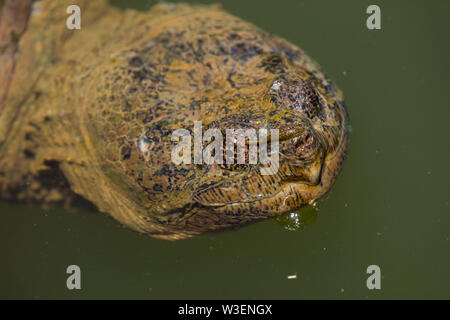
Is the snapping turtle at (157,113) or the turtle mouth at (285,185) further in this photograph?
the snapping turtle at (157,113)

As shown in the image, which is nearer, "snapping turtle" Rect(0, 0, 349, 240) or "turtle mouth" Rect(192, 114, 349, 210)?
"turtle mouth" Rect(192, 114, 349, 210)

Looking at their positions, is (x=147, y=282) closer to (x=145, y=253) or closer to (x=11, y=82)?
(x=145, y=253)

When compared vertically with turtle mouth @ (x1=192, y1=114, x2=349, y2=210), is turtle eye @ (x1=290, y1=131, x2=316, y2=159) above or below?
above

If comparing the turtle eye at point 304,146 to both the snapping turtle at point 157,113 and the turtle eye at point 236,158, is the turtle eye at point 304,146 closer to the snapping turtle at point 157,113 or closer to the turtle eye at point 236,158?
the snapping turtle at point 157,113

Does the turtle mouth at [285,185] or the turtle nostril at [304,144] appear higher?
the turtle nostril at [304,144]

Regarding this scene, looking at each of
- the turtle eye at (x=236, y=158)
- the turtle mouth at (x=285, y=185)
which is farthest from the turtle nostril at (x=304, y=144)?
the turtle eye at (x=236, y=158)

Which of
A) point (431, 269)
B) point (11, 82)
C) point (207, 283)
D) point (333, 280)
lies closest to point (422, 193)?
point (431, 269)

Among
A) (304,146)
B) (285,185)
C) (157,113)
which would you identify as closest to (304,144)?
(304,146)

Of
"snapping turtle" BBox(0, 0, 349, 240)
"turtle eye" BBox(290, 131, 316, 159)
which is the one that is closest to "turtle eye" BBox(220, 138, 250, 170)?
"snapping turtle" BBox(0, 0, 349, 240)

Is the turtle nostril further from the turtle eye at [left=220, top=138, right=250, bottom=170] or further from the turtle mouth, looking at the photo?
the turtle eye at [left=220, top=138, right=250, bottom=170]
